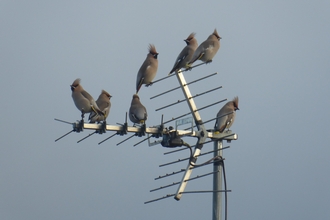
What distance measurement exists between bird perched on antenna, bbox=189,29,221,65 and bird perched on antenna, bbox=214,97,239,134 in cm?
69

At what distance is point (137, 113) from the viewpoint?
10273mm

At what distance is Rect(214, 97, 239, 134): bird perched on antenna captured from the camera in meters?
9.04

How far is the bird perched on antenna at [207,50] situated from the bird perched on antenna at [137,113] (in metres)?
1.06

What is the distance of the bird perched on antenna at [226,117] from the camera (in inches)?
356

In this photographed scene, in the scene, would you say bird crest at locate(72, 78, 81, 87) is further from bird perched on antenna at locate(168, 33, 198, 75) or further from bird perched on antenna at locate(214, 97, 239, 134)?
bird perched on antenna at locate(214, 97, 239, 134)

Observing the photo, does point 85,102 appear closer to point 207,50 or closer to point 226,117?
point 226,117

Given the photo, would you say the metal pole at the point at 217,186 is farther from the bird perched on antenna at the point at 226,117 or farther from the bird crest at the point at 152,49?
the bird crest at the point at 152,49

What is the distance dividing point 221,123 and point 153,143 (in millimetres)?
1469

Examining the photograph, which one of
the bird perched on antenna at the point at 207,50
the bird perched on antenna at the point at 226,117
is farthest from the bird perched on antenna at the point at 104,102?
the bird perched on antenna at the point at 226,117

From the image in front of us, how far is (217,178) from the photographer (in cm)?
772

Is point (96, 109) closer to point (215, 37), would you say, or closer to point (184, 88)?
point (184, 88)

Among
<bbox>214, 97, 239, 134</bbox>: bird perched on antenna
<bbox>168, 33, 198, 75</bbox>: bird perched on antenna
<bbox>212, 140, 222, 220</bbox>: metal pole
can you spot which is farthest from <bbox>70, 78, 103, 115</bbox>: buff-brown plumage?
<bbox>212, 140, 222, 220</bbox>: metal pole

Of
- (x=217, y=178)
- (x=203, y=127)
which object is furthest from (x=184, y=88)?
(x=217, y=178)

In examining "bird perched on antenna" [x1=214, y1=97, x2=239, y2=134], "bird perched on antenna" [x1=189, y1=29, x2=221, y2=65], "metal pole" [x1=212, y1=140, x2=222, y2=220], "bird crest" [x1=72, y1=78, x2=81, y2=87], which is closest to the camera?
"metal pole" [x1=212, y1=140, x2=222, y2=220]
